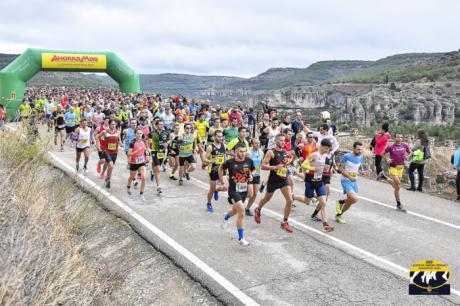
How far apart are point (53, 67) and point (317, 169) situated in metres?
22.1

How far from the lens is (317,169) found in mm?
8820

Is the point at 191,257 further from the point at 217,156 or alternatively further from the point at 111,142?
the point at 111,142

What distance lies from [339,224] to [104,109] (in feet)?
44.8

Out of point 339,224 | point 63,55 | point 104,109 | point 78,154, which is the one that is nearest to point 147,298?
point 339,224

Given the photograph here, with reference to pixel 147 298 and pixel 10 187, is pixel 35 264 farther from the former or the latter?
pixel 10 187

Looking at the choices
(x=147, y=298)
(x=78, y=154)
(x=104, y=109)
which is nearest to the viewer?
(x=147, y=298)

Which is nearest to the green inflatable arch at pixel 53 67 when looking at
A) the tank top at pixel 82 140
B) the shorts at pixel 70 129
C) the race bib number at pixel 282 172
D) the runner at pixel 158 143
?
the shorts at pixel 70 129

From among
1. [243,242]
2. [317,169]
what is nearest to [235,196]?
[243,242]

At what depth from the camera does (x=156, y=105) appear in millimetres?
20344

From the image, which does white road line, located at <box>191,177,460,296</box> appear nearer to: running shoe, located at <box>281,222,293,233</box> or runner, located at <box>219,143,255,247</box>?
running shoe, located at <box>281,222,293,233</box>

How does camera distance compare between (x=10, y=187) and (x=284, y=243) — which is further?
(x=284, y=243)

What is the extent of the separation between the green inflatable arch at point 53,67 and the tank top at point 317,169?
19364 millimetres

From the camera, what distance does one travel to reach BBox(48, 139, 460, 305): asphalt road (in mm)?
5773

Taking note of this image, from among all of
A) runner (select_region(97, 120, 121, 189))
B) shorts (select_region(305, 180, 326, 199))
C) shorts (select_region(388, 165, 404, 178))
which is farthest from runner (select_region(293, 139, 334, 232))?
runner (select_region(97, 120, 121, 189))
